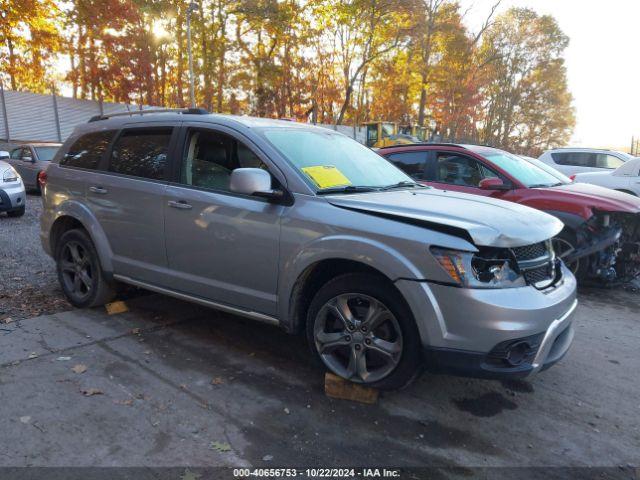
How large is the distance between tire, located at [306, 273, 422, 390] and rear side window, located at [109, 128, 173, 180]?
185cm

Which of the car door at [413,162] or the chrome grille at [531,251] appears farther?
the car door at [413,162]

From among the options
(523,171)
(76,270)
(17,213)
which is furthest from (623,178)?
(17,213)

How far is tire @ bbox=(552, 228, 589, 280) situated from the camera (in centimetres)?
565

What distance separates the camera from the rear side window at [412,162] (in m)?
6.89

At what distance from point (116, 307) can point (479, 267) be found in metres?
3.44

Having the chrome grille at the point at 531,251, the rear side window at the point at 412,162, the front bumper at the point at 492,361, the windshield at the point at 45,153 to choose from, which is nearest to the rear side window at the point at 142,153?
the front bumper at the point at 492,361

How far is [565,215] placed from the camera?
5.69 m

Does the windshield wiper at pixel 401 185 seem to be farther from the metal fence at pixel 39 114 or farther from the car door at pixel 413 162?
the metal fence at pixel 39 114

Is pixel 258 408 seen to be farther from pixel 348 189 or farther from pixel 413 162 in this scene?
pixel 413 162

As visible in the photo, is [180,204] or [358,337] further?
[180,204]

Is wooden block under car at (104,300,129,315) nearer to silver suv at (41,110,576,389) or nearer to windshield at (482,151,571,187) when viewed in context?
silver suv at (41,110,576,389)

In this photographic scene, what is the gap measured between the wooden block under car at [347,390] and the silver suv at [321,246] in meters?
0.06

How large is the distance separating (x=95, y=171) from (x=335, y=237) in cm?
269

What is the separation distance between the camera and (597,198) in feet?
18.8
